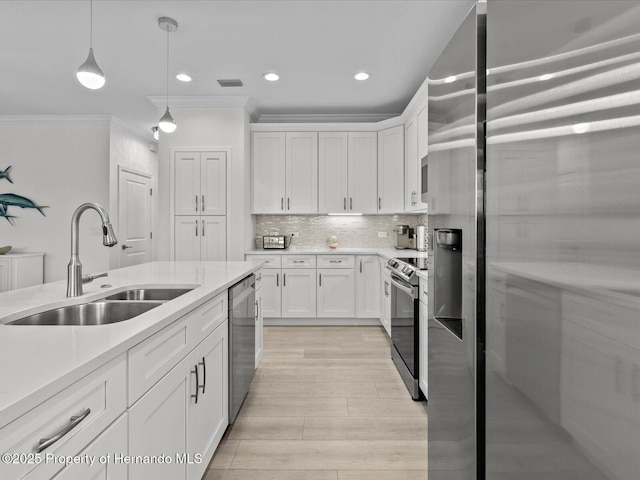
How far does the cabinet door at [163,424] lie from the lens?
109 cm

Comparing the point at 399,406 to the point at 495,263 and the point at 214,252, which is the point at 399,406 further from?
the point at 214,252

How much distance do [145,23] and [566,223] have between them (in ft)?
11.1

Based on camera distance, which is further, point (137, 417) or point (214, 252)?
point (214, 252)

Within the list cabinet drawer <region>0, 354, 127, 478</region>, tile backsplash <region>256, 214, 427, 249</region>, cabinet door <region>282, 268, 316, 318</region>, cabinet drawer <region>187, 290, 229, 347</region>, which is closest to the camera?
cabinet drawer <region>0, 354, 127, 478</region>

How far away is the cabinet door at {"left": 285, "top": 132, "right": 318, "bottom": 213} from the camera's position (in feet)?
16.8

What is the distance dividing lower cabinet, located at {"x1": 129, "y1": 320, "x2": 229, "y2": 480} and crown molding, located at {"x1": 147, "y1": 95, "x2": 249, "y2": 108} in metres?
3.38

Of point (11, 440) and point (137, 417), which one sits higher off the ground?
point (11, 440)

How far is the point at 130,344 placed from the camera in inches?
40.7

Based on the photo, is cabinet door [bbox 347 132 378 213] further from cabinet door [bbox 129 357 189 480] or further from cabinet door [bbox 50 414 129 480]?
cabinet door [bbox 50 414 129 480]

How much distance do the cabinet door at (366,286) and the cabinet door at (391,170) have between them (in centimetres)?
73

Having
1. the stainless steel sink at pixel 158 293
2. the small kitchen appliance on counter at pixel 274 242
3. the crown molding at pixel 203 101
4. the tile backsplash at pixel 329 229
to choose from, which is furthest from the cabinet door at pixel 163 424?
the tile backsplash at pixel 329 229

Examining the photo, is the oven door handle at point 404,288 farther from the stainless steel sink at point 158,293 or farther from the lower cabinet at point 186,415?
the stainless steel sink at point 158,293

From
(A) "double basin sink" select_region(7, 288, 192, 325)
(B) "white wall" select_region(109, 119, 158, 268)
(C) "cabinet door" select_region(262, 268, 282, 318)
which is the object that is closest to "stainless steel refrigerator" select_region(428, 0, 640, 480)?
(A) "double basin sink" select_region(7, 288, 192, 325)

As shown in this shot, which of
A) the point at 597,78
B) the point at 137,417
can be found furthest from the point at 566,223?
the point at 137,417
